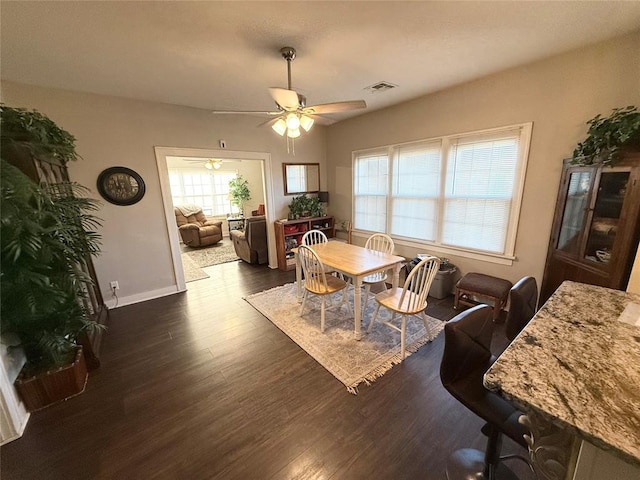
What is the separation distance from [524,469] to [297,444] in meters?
1.27

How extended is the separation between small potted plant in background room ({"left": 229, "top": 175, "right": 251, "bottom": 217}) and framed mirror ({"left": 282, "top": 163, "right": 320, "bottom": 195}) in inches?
132

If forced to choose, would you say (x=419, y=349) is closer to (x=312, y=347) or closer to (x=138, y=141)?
(x=312, y=347)

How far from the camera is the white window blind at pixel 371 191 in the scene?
163 inches

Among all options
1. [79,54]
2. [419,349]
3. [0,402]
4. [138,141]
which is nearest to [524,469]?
[419,349]

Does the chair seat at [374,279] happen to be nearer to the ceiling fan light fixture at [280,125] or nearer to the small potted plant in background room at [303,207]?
the ceiling fan light fixture at [280,125]

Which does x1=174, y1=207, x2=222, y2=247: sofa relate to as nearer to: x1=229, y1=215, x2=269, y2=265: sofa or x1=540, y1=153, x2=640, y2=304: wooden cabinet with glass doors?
x1=229, y1=215, x2=269, y2=265: sofa

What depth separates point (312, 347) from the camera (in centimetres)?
243

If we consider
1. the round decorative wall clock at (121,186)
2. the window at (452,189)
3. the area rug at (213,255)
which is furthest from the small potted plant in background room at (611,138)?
the area rug at (213,255)

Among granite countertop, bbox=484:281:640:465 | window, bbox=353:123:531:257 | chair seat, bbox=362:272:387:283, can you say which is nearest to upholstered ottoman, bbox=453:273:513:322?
window, bbox=353:123:531:257

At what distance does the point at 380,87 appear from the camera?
2.98 metres

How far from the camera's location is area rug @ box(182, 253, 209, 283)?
172 inches

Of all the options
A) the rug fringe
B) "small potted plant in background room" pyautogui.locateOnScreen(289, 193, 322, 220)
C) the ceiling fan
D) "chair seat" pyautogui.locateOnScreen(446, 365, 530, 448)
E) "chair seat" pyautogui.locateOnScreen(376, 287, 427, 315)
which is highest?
the ceiling fan

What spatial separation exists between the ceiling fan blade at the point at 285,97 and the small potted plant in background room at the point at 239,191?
19.6 ft

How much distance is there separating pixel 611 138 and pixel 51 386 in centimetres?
443
